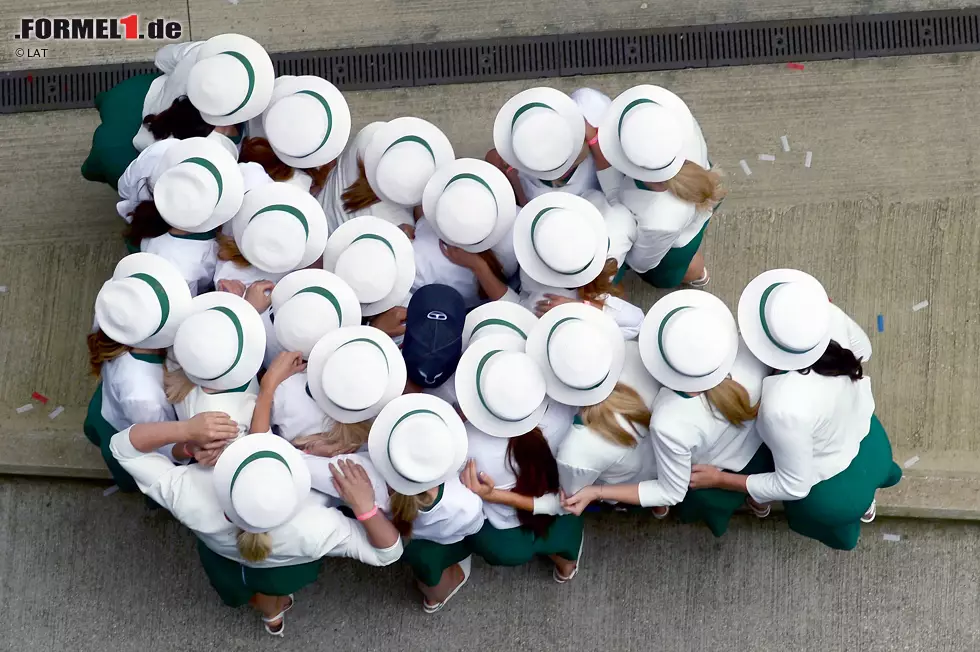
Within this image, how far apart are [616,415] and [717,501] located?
A: 508mm

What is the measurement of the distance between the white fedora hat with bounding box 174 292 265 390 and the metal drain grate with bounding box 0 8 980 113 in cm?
131

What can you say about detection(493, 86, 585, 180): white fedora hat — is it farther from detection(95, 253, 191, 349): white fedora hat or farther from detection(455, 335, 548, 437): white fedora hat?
detection(95, 253, 191, 349): white fedora hat

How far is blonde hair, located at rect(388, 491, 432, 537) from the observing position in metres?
2.88

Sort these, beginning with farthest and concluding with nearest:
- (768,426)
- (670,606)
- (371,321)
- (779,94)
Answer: (779,94), (670,606), (371,321), (768,426)

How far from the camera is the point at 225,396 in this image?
9.86ft

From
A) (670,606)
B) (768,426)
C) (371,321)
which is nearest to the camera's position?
(768,426)

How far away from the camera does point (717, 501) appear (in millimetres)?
3156

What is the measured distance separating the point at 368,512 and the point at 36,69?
241 centimetres

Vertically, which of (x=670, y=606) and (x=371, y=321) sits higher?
(x=371, y=321)

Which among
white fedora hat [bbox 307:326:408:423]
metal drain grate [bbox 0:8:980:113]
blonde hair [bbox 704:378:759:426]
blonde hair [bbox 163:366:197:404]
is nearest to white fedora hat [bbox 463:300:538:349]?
white fedora hat [bbox 307:326:408:423]

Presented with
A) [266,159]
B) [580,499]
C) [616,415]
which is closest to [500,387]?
[616,415]

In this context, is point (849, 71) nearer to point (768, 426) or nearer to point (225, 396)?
point (768, 426)

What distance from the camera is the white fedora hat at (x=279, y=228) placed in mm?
3043

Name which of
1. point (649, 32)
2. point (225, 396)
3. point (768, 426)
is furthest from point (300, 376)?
point (649, 32)
